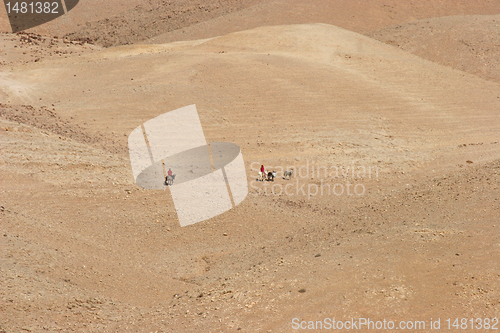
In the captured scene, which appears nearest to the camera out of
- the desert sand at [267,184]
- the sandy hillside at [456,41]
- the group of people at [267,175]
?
the desert sand at [267,184]

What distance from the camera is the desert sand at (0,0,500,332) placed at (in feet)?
28.0

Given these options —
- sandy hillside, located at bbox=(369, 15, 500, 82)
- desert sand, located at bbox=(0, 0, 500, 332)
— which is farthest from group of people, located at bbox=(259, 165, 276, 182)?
sandy hillside, located at bbox=(369, 15, 500, 82)

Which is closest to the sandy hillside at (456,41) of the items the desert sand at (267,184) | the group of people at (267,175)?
the desert sand at (267,184)

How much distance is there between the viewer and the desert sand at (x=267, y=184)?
855cm

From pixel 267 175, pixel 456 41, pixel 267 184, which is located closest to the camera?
pixel 267 184

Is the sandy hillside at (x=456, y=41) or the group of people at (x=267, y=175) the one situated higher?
the sandy hillside at (x=456, y=41)

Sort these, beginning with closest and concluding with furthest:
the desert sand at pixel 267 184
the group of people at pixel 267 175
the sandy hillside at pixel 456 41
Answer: the desert sand at pixel 267 184
the group of people at pixel 267 175
the sandy hillside at pixel 456 41

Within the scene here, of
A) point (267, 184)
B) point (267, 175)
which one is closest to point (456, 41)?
point (267, 175)

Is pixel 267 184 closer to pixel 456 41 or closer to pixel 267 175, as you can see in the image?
pixel 267 175

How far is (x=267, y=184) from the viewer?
52.2ft

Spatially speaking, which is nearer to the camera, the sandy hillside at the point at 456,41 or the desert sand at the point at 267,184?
the desert sand at the point at 267,184

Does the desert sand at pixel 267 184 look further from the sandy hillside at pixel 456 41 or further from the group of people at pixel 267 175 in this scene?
the group of people at pixel 267 175

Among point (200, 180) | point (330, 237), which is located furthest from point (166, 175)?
point (330, 237)

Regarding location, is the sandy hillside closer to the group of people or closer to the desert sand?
the desert sand
